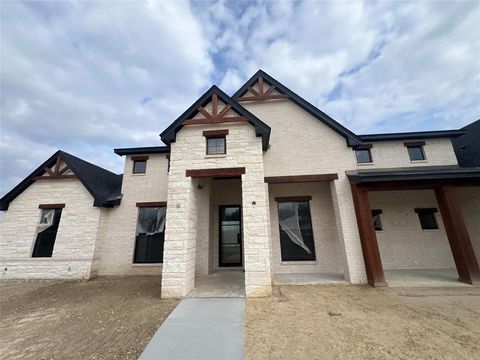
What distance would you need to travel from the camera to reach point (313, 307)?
490 centimetres

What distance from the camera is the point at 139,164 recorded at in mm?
10695

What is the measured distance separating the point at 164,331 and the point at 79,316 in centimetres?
270

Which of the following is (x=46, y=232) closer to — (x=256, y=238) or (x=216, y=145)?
(x=216, y=145)

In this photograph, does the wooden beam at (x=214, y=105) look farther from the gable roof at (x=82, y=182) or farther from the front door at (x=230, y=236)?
the gable roof at (x=82, y=182)

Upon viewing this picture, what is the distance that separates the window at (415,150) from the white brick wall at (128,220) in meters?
12.8

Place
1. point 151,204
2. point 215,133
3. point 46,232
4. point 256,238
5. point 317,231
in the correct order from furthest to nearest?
point 151,204
point 46,232
point 317,231
point 215,133
point 256,238

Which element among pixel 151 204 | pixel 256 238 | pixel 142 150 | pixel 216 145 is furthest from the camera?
pixel 142 150

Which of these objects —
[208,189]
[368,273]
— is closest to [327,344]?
[368,273]

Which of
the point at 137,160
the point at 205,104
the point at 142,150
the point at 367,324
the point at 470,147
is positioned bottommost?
the point at 367,324

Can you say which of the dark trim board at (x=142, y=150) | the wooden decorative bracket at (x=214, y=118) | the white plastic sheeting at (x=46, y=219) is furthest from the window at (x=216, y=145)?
the white plastic sheeting at (x=46, y=219)

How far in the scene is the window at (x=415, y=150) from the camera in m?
9.79

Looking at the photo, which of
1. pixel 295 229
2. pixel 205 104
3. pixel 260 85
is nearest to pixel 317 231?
pixel 295 229

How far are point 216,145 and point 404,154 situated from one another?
961 cm

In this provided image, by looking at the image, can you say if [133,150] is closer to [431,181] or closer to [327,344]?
[327,344]
